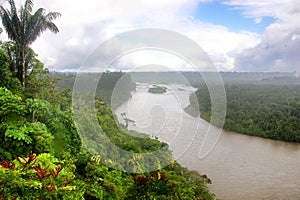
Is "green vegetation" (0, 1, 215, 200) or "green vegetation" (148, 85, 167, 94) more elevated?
"green vegetation" (148, 85, 167, 94)

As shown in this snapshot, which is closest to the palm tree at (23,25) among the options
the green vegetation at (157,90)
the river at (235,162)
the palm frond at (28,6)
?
the palm frond at (28,6)

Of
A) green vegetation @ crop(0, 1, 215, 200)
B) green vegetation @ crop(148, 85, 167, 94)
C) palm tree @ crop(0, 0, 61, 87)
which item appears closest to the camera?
green vegetation @ crop(0, 1, 215, 200)

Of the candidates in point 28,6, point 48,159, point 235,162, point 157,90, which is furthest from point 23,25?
point 235,162

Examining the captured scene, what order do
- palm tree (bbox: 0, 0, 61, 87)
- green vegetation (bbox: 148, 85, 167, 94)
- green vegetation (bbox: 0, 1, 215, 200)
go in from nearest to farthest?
green vegetation (bbox: 0, 1, 215, 200) → green vegetation (bbox: 148, 85, 167, 94) → palm tree (bbox: 0, 0, 61, 87)

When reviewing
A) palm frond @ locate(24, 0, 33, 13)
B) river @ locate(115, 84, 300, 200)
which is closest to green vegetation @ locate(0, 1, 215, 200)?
palm frond @ locate(24, 0, 33, 13)

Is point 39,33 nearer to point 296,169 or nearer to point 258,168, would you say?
point 258,168

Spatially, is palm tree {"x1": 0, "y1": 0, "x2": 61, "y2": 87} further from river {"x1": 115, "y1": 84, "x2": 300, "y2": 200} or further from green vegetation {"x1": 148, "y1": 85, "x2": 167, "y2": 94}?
green vegetation {"x1": 148, "y1": 85, "x2": 167, "y2": 94}

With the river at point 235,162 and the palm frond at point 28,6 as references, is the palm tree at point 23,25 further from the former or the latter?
the river at point 235,162

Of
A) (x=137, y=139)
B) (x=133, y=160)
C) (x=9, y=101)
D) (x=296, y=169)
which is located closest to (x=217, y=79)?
(x=9, y=101)
